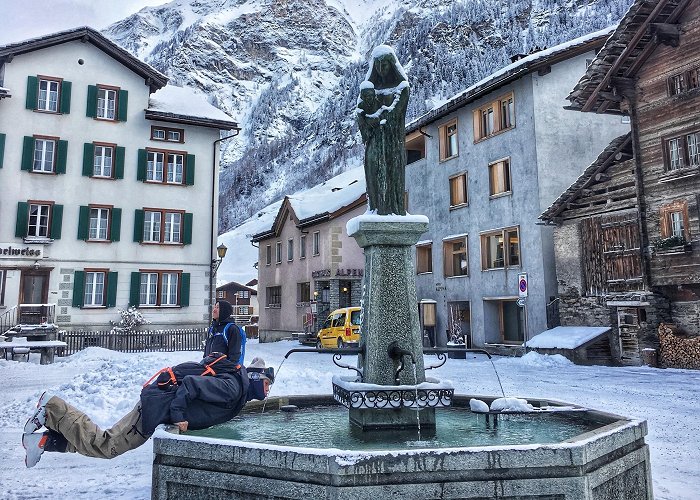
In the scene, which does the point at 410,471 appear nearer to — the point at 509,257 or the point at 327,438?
the point at 327,438

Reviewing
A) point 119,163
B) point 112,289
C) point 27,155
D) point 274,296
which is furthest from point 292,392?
point 274,296

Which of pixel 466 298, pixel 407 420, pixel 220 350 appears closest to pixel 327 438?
pixel 407 420

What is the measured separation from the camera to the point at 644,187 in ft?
68.9

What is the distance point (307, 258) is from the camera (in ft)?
123

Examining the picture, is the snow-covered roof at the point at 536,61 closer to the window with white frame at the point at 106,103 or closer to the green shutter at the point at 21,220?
the window with white frame at the point at 106,103

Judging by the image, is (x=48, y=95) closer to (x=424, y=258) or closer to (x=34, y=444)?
(x=424, y=258)

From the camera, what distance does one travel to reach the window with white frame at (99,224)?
2925 centimetres

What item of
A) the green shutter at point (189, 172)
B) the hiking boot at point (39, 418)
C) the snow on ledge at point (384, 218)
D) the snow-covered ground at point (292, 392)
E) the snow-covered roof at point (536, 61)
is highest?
the snow-covered roof at point (536, 61)

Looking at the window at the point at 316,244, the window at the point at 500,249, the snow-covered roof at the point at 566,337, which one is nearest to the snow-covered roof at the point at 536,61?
the window at the point at 500,249

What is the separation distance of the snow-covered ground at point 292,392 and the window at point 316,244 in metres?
14.9

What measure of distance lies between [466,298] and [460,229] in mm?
3452

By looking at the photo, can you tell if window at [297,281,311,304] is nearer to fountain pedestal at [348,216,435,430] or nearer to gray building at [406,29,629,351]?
gray building at [406,29,629,351]

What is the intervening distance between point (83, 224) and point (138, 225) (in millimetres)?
2588

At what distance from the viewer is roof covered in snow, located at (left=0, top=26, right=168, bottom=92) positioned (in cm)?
2769
